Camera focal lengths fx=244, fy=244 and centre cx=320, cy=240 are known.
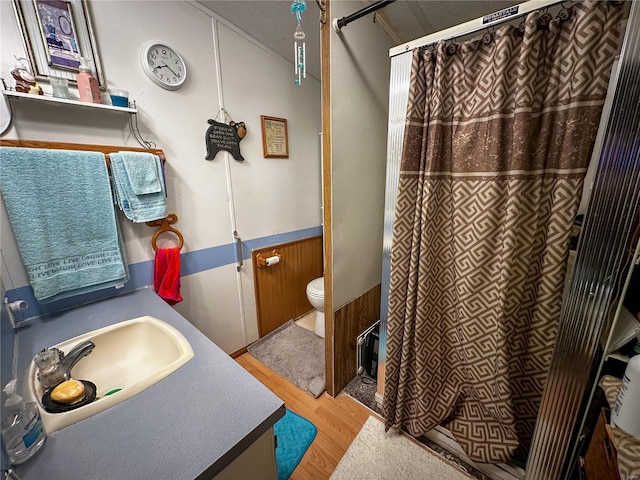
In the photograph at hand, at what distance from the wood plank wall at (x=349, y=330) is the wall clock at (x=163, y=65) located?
5.21 ft

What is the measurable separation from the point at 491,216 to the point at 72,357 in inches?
60.3

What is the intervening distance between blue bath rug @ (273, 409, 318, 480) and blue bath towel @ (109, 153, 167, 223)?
1249mm

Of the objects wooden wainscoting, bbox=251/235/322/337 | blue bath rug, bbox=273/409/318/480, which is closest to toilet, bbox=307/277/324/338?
wooden wainscoting, bbox=251/235/322/337

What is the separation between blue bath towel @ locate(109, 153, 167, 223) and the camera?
1146mm

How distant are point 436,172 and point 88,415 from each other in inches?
53.4

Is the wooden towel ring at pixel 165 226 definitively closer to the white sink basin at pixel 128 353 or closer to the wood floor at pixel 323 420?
the white sink basin at pixel 128 353

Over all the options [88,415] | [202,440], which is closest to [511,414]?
[202,440]

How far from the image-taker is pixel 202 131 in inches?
59.1

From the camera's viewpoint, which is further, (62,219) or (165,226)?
(165,226)

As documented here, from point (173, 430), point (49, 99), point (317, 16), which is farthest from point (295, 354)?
point (317, 16)

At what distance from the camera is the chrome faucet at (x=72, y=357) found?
760 millimetres

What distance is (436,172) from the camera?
101 cm

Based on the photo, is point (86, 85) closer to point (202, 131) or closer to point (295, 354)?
point (202, 131)

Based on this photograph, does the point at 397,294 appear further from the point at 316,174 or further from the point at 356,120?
the point at 316,174
